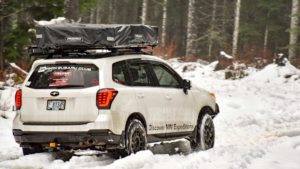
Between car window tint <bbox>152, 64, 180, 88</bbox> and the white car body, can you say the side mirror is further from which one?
the white car body

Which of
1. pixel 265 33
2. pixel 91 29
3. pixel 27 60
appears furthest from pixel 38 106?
pixel 265 33

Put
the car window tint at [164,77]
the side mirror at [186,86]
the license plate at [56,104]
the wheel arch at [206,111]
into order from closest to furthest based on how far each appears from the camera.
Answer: the license plate at [56,104] → the car window tint at [164,77] → the side mirror at [186,86] → the wheel arch at [206,111]

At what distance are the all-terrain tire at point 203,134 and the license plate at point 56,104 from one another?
10.2 ft

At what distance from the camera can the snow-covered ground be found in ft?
28.6

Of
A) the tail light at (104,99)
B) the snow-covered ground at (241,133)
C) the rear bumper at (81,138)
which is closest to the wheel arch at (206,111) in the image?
the snow-covered ground at (241,133)

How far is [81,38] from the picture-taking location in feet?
30.6

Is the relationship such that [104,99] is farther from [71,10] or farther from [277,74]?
[277,74]

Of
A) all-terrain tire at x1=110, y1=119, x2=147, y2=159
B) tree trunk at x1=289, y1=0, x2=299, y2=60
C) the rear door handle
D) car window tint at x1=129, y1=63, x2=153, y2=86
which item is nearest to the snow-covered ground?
all-terrain tire at x1=110, y1=119, x2=147, y2=159

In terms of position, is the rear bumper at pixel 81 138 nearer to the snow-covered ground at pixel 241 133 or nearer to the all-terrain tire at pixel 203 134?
the snow-covered ground at pixel 241 133

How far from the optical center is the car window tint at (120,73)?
30.1ft

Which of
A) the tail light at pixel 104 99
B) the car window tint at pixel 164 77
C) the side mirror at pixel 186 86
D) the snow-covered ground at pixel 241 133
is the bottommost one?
the snow-covered ground at pixel 241 133

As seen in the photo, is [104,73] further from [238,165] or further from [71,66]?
[238,165]

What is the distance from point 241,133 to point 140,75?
455 centimetres

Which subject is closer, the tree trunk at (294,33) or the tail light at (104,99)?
the tail light at (104,99)
